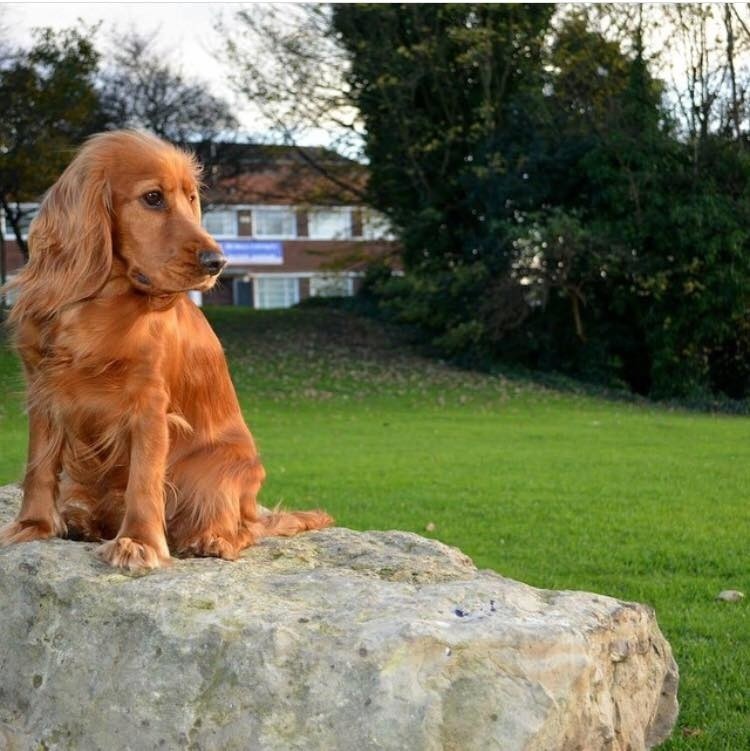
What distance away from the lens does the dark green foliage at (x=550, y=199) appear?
2605 cm

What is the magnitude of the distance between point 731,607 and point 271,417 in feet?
47.6

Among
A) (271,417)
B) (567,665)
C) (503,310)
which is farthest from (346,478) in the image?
(503,310)

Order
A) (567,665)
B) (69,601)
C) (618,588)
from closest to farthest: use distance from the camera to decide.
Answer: (567,665)
(69,601)
(618,588)

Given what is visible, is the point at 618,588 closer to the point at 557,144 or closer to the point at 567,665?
the point at 567,665

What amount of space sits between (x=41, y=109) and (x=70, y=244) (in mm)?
26168

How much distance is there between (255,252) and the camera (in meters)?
61.7

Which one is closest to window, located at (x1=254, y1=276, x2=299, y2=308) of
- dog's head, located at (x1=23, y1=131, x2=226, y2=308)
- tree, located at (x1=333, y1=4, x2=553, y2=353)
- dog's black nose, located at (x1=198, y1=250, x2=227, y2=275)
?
tree, located at (x1=333, y1=4, x2=553, y2=353)

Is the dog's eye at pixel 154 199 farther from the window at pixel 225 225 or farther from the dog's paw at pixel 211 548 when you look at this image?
the window at pixel 225 225

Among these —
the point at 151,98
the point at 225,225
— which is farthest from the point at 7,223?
the point at 225,225

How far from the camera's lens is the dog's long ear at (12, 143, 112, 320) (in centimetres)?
414

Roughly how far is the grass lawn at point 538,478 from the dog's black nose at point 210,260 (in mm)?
1208

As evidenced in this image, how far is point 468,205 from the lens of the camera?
29719 millimetres

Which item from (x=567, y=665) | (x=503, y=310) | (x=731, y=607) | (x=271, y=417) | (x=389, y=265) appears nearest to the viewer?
(x=567, y=665)

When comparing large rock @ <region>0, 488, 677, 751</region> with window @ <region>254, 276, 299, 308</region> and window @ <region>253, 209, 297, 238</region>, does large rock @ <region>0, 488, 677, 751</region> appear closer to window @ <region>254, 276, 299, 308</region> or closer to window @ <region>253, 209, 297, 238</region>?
window @ <region>253, 209, 297, 238</region>
